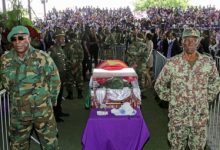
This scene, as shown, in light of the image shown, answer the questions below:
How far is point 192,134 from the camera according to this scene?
14.8ft

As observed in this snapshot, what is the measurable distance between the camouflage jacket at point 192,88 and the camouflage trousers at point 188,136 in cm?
8

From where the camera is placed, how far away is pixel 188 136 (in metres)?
4.56

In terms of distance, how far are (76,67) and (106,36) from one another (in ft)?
23.2

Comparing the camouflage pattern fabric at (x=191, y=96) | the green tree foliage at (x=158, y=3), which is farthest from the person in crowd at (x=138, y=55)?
the green tree foliage at (x=158, y=3)

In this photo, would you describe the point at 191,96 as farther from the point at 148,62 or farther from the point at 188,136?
the point at 148,62

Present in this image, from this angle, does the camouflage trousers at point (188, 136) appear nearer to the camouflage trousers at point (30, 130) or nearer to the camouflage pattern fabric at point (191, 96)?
the camouflage pattern fabric at point (191, 96)

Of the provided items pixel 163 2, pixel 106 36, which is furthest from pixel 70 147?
pixel 163 2

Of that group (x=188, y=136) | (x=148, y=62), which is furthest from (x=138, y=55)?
(x=188, y=136)

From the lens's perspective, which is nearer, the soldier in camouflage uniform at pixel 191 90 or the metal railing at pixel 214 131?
the soldier in camouflage uniform at pixel 191 90

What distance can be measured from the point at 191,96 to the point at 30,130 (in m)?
1.98

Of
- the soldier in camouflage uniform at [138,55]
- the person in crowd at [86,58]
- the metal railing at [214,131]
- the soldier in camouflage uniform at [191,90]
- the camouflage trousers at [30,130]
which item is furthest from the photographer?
the person in crowd at [86,58]

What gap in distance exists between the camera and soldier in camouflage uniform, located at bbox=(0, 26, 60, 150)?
14.6 feet

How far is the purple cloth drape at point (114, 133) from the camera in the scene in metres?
4.98

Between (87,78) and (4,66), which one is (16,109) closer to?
(4,66)
